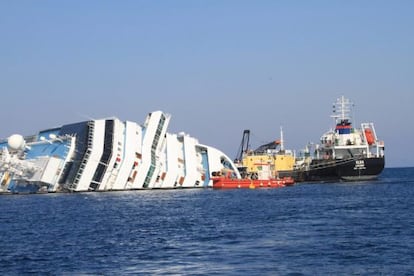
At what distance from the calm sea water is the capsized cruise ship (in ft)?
97.1

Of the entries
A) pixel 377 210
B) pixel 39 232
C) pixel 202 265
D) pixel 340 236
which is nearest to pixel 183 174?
pixel 377 210

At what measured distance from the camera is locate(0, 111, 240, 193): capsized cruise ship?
95.6 metres

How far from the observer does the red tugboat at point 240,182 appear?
4397 inches

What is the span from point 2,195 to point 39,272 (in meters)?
70.5

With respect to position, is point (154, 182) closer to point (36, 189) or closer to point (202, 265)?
point (36, 189)

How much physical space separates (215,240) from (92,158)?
192 ft

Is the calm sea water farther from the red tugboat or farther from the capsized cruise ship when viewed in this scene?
the red tugboat

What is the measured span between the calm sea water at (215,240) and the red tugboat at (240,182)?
45.3m

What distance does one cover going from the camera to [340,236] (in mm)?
39188

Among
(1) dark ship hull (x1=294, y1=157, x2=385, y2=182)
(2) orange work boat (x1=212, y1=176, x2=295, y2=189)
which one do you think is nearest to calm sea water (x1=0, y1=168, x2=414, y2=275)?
(2) orange work boat (x1=212, y1=176, x2=295, y2=189)

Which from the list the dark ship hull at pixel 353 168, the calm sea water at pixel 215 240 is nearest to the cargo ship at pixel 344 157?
the dark ship hull at pixel 353 168

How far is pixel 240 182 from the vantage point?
114188mm

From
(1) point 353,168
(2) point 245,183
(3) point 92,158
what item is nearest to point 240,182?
(2) point 245,183

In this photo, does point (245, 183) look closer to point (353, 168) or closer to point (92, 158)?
point (353, 168)
